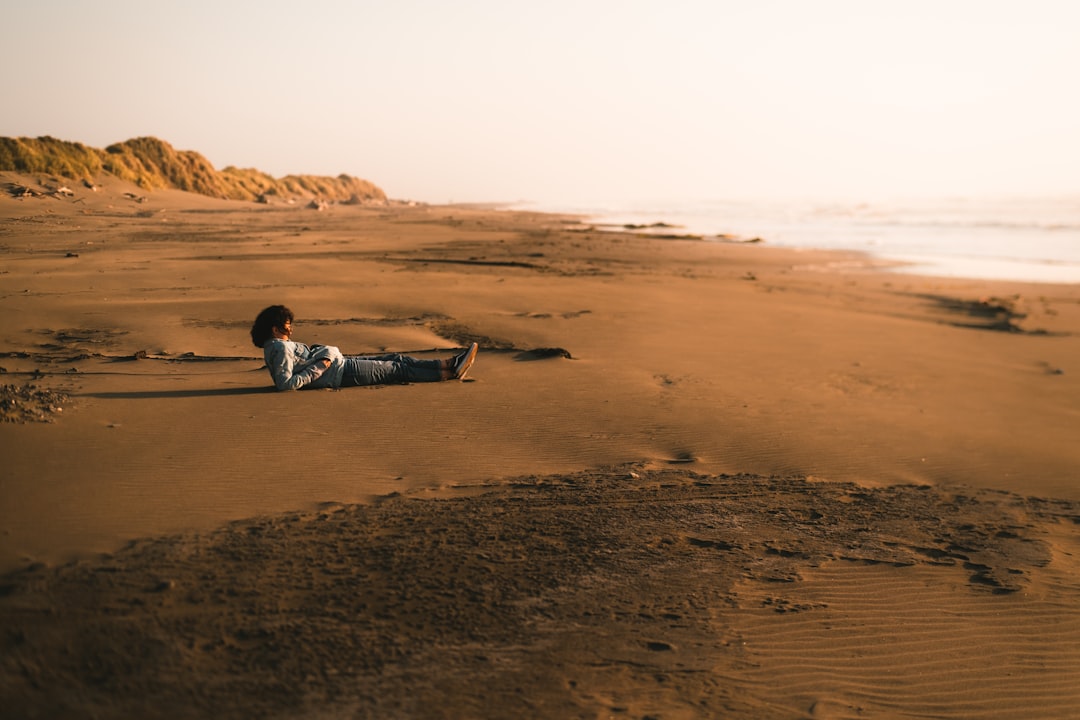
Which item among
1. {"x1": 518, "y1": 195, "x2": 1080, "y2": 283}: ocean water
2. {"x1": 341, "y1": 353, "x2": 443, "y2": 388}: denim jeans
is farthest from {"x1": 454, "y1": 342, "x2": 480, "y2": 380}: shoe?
{"x1": 518, "y1": 195, "x2": 1080, "y2": 283}: ocean water

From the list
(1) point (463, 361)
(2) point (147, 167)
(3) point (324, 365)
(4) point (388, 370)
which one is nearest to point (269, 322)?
(3) point (324, 365)

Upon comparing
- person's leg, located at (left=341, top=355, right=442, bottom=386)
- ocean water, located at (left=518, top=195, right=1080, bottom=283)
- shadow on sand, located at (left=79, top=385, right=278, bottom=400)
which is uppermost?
ocean water, located at (left=518, top=195, right=1080, bottom=283)

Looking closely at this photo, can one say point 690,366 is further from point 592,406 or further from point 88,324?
point 88,324

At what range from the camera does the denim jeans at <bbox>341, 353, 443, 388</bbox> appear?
683 centimetres

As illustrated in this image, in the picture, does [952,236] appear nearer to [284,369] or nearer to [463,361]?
[463,361]

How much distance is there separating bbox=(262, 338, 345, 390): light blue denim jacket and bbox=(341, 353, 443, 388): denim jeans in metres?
Answer: 0.09

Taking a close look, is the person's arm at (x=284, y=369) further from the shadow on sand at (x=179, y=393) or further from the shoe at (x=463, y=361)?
the shoe at (x=463, y=361)

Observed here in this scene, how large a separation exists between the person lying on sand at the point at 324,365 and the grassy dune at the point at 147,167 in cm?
2620

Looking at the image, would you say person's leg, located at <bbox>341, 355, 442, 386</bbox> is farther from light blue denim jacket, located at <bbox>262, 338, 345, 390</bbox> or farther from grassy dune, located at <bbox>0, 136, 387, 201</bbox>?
grassy dune, located at <bbox>0, 136, 387, 201</bbox>

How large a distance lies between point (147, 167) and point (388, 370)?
42.2 meters

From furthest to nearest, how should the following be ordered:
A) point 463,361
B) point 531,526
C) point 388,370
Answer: point 463,361, point 388,370, point 531,526

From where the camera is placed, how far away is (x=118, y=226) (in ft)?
69.3

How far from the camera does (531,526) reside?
4324mm

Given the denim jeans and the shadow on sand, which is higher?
the denim jeans
